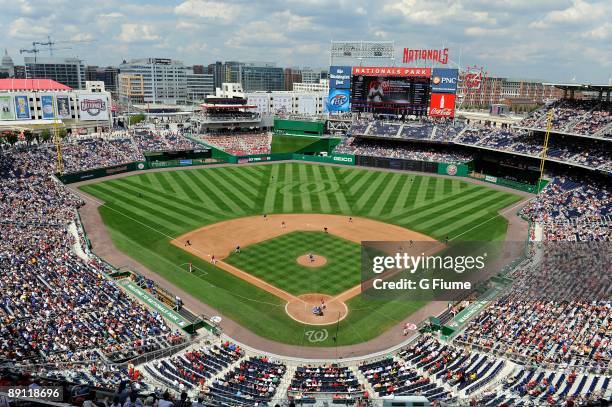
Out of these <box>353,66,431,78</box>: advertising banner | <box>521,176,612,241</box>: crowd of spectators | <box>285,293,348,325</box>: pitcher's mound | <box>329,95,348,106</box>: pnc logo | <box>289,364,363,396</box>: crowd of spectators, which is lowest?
<box>285,293,348,325</box>: pitcher's mound

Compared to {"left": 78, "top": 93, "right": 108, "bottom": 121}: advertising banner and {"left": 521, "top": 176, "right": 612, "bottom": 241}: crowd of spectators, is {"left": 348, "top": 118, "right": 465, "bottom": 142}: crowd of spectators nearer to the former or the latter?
{"left": 521, "top": 176, "right": 612, "bottom": 241}: crowd of spectators

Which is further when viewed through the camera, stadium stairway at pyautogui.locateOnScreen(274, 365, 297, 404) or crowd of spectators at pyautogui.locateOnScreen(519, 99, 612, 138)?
crowd of spectators at pyautogui.locateOnScreen(519, 99, 612, 138)

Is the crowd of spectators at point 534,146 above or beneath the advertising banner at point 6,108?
beneath

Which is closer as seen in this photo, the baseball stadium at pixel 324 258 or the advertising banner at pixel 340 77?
the baseball stadium at pixel 324 258

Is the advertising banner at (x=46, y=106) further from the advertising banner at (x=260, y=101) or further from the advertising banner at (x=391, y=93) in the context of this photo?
the advertising banner at (x=260, y=101)

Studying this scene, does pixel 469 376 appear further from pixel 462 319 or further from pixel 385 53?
pixel 385 53

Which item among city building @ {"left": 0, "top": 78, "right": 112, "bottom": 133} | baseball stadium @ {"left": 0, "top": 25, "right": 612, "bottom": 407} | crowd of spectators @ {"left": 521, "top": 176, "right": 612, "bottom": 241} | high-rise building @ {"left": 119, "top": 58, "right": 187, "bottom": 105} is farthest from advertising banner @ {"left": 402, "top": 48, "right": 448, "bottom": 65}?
high-rise building @ {"left": 119, "top": 58, "right": 187, "bottom": 105}

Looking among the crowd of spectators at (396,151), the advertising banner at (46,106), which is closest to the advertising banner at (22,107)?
the advertising banner at (46,106)

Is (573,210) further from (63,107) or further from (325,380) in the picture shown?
(63,107)
